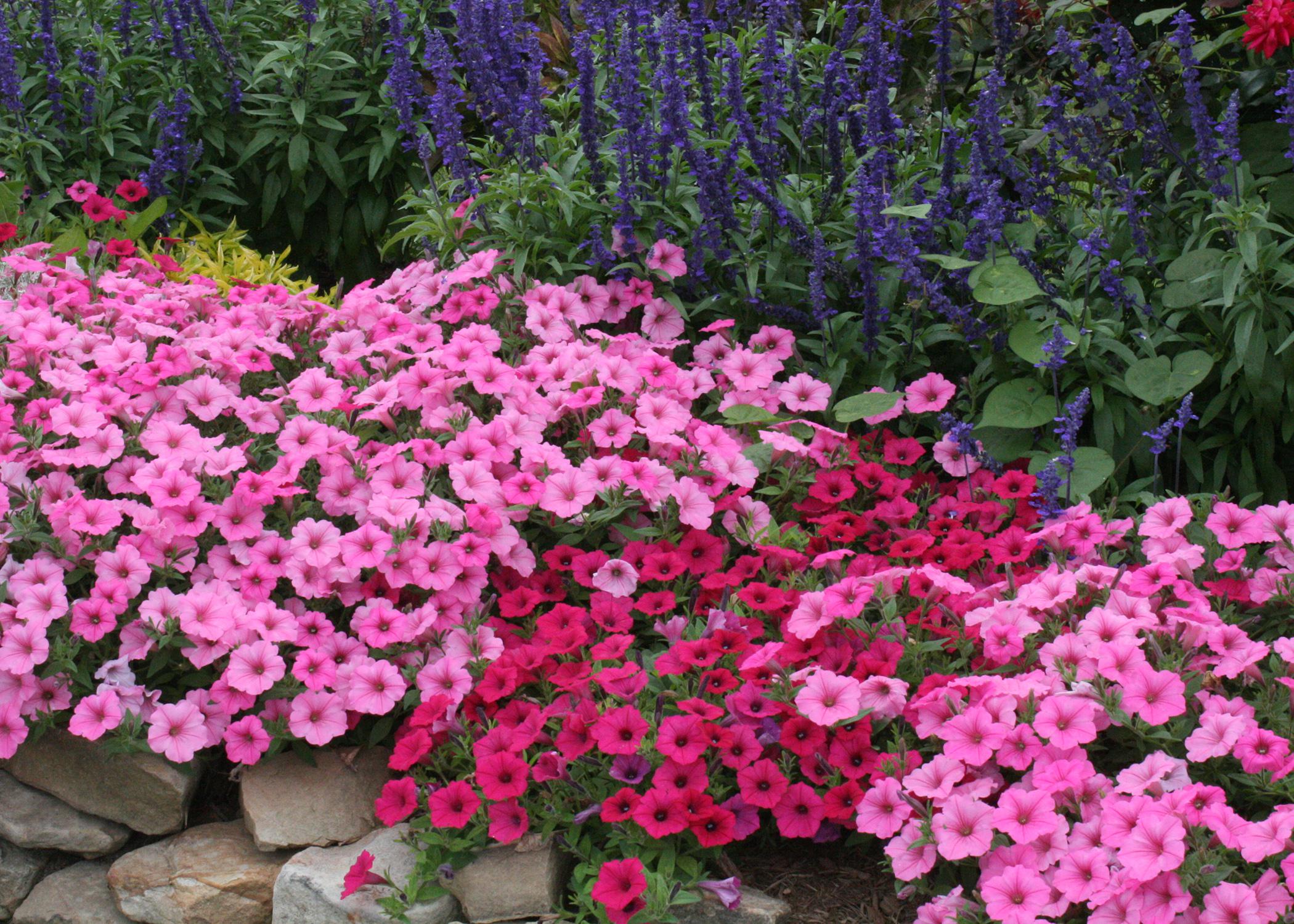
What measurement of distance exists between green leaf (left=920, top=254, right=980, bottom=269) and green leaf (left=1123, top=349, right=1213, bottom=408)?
0.48 meters

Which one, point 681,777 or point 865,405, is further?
point 865,405

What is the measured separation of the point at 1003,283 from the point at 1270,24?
0.83m

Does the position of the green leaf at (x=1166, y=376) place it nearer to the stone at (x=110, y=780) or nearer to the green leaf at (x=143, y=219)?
the stone at (x=110, y=780)

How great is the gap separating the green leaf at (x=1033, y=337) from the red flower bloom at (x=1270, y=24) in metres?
0.77

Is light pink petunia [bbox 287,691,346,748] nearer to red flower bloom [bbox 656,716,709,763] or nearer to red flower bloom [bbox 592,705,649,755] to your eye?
red flower bloom [bbox 592,705,649,755]

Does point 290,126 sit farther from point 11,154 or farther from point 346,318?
point 346,318

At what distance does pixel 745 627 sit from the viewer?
2566 mm

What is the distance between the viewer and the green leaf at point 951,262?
3.07m

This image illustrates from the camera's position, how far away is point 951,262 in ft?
10.2

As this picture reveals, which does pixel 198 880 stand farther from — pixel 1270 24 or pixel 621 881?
pixel 1270 24

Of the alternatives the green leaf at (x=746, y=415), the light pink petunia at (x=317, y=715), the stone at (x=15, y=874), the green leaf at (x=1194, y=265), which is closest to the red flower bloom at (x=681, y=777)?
the light pink petunia at (x=317, y=715)

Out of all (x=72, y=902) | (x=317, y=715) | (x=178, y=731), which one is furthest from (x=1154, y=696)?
(x=72, y=902)

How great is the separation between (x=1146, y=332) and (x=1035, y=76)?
1365 mm

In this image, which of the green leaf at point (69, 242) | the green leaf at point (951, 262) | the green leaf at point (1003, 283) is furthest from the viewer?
the green leaf at point (69, 242)
